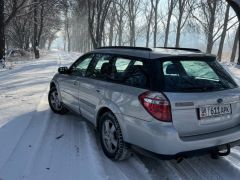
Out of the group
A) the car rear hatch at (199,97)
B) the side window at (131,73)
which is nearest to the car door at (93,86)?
the side window at (131,73)

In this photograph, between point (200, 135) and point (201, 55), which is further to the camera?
point (201, 55)

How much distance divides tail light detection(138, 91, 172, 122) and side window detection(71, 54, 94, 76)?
2112mm

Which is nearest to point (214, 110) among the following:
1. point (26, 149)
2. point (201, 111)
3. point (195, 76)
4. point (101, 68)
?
point (201, 111)

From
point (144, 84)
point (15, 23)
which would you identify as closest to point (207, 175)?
point (144, 84)

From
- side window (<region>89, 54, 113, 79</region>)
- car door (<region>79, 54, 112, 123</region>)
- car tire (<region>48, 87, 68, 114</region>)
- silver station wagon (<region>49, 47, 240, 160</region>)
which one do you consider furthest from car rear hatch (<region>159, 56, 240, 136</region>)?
car tire (<region>48, 87, 68, 114</region>)

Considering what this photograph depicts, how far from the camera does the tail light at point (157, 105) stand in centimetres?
395

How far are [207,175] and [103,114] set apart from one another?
1.70 metres

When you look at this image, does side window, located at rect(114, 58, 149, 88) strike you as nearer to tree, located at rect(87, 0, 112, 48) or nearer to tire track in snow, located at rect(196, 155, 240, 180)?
tire track in snow, located at rect(196, 155, 240, 180)

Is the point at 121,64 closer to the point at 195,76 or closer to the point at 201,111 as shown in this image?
the point at 195,76

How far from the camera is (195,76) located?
14.9ft

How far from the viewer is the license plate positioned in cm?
407

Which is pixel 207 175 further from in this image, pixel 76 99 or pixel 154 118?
pixel 76 99

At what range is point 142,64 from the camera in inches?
175

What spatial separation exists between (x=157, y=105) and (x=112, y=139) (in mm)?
1130
